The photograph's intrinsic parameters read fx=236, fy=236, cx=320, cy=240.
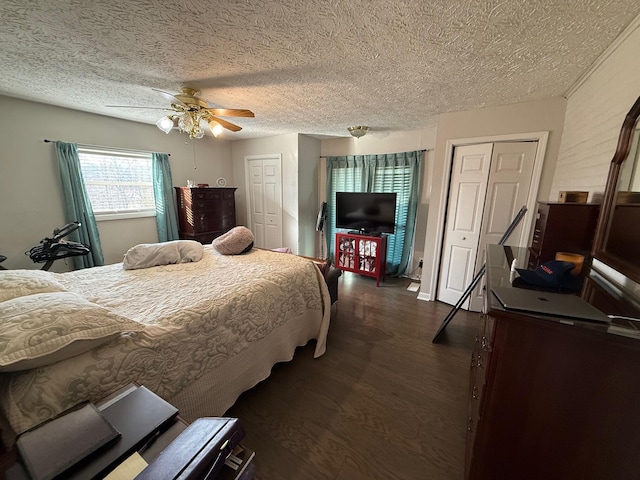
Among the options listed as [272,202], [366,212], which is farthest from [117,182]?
[366,212]

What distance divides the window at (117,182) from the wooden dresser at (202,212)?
464 mm

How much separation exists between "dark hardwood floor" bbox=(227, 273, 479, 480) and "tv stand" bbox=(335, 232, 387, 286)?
1.26 metres

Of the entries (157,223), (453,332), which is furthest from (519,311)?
(157,223)

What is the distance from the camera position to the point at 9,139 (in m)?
2.55

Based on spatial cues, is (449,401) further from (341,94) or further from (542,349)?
(341,94)

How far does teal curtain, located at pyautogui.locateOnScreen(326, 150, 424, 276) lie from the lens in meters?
3.72

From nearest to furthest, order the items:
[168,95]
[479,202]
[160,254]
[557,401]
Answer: [557,401], [160,254], [168,95], [479,202]

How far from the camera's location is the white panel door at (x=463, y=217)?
2664mm

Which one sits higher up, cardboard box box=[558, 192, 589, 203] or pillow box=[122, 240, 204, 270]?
cardboard box box=[558, 192, 589, 203]

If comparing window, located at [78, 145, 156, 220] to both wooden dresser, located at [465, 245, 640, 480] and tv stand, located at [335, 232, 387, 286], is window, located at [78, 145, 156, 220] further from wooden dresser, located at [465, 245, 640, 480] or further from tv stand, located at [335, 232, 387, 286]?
wooden dresser, located at [465, 245, 640, 480]

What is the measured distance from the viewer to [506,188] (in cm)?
257

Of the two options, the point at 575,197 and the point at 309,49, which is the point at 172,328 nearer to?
the point at 309,49

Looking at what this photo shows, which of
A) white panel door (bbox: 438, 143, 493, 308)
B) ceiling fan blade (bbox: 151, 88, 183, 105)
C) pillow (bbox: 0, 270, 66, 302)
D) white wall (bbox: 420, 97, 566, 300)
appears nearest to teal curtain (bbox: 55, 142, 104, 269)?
ceiling fan blade (bbox: 151, 88, 183, 105)

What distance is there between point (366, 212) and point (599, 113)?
101 inches
